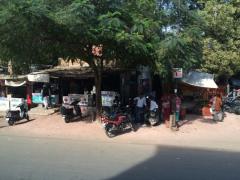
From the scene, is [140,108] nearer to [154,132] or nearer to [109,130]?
[154,132]

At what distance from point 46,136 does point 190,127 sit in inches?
240

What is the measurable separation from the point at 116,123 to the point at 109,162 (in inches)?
255

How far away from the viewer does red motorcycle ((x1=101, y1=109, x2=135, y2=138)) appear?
1788 cm

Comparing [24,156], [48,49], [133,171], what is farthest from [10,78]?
[133,171]

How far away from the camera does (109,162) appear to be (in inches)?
452

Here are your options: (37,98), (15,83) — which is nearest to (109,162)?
(37,98)

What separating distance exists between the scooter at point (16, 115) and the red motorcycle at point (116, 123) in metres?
5.46

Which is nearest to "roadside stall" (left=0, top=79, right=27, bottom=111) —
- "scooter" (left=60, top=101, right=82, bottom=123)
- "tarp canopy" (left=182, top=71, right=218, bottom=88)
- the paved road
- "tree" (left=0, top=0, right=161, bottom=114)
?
"scooter" (left=60, top=101, right=82, bottom=123)

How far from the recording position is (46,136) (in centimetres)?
1838

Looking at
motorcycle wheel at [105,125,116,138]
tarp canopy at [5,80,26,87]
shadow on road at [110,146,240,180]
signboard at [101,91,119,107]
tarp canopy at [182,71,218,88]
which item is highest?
tarp canopy at [182,71,218,88]

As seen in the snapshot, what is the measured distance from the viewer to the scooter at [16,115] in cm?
2195

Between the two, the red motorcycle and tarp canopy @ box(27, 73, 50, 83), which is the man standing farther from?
tarp canopy @ box(27, 73, 50, 83)

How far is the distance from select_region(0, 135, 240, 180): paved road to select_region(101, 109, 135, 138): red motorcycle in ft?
7.38

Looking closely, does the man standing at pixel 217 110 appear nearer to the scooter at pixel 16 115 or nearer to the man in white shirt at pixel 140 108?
the man in white shirt at pixel 140 108
